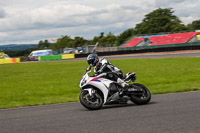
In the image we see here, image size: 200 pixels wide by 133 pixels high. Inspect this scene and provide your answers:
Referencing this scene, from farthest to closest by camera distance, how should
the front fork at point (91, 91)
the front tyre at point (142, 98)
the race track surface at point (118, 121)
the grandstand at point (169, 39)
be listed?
the grandstand at point (169, 39) → the front tyre at point (142, 98) → the front fork at point (91, 91) → the race track surface at point (118, 121)

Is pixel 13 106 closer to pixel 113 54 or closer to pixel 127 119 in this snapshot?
pixel 127 119

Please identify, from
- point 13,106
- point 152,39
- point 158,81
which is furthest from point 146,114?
point 152,39

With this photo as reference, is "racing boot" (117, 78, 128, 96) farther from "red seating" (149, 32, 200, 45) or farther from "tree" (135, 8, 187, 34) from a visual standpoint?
"tree" (135, 8, 187, 34)

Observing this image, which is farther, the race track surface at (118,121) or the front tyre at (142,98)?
the front tyre at (142,98)

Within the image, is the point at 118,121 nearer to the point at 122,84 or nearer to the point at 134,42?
the point at 122,84

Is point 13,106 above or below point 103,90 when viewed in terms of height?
below

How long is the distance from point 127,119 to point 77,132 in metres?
1.31

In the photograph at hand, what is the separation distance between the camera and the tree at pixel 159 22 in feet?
269

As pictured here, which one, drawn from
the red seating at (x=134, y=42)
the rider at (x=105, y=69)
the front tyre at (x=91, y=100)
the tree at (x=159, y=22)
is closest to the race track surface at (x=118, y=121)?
the front tyre at (x=91, y=100)

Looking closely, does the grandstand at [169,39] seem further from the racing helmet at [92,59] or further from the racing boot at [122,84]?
the racing helmet at [92,59]

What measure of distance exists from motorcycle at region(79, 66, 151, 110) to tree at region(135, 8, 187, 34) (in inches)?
2880

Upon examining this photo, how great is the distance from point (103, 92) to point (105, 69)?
24.3 inches

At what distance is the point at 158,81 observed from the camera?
48.6 ft

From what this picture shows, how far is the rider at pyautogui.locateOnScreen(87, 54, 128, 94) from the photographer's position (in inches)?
316
